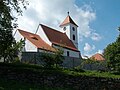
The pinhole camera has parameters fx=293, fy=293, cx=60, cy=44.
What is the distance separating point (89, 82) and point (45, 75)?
3981 millimetres

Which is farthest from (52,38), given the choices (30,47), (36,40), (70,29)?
(70,29)

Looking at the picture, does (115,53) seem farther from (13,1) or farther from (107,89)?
(13,1)

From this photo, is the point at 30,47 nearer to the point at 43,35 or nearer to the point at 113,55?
the point at 43,35

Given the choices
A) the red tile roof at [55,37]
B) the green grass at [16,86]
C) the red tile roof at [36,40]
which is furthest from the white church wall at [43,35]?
the green grass at [16,86]

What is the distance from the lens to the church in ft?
179

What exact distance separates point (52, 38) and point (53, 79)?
41.0m

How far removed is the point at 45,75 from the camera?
21.0m

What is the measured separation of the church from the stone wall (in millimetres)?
23322

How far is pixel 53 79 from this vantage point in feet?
69.5

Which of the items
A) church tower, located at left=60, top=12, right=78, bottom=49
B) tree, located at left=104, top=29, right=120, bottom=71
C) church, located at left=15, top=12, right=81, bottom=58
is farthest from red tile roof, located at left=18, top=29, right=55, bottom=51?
tree, located at left=104, top=29, right=120, bottom=71

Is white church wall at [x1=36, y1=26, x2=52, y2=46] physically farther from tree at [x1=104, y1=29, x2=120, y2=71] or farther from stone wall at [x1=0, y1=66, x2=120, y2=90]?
stone wall at [x1=0, y1=66, x2=120, y2=90]

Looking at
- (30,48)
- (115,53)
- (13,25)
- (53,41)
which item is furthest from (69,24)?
(13,25)

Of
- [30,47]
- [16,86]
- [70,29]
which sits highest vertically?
[70,29]

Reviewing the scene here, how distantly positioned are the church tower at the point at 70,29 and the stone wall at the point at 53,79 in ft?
167
